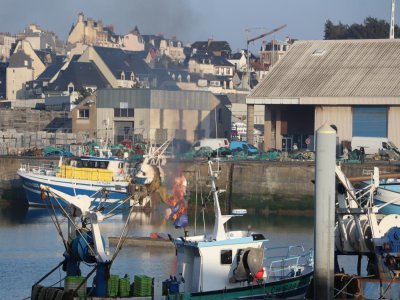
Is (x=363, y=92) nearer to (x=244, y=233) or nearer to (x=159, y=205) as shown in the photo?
(x=159, y=205)

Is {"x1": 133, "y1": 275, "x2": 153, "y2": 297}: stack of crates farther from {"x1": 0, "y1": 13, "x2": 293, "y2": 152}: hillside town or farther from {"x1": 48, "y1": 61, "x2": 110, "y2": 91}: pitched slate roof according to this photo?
{"x1": 48, "y1": 61, "x2": 110, "y2": 91}: pitched slate roof

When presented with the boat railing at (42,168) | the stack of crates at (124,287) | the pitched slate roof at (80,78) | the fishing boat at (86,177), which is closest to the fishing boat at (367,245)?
the stack of crates at (124,287)

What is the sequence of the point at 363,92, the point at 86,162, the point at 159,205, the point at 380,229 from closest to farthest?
the point at 380,229
the point at 159,205
the point at 86,162
the point at 363,92

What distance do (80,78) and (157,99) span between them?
163 ft

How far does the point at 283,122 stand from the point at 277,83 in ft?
9.53

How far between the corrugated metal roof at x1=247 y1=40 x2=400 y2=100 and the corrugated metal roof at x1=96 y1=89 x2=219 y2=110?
4.22 metres

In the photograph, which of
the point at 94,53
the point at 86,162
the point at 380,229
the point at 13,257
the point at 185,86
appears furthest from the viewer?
the point at 94,53

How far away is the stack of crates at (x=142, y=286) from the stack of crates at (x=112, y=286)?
445 millimetres

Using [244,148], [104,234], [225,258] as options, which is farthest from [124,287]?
[244,148]

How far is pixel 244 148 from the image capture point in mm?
72375

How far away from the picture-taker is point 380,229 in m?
29.4

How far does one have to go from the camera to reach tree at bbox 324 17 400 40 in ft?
412

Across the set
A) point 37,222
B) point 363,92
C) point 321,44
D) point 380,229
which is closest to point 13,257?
point 37,222


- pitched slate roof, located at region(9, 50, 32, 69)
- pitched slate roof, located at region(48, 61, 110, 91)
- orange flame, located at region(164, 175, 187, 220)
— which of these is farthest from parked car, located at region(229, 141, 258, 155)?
pitched slate roof, located at region(9, 50, 32, 69)
